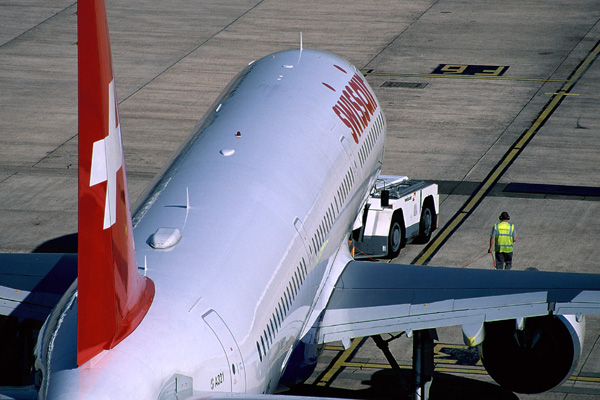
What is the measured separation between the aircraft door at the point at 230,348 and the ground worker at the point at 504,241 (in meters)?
11.9

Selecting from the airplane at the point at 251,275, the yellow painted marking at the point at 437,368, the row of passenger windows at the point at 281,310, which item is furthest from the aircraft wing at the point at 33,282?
the yellow painted marking at the point at 437,368

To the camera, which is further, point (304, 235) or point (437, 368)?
point (437, 368)

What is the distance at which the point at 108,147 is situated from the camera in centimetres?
1079

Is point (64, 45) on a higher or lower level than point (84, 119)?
higher

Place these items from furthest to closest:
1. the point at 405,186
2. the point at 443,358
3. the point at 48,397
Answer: the point at 405,186 → the point at 443,358 → the point at 48,397

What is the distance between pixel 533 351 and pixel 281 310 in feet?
18.4

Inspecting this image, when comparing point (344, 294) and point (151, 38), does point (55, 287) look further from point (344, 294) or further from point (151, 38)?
point (151, 38)

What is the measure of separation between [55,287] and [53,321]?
17.8ft

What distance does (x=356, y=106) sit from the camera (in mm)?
24984

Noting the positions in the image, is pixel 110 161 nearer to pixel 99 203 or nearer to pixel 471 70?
pixel 99 203

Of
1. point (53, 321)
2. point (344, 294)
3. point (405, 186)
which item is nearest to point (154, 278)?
point (53, 321)

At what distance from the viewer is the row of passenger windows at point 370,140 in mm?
24172

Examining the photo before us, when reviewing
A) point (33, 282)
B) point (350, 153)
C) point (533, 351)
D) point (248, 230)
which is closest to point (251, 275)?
point (248, 230)

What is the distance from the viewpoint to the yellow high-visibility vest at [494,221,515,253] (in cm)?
2498
